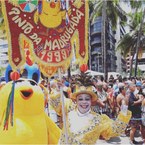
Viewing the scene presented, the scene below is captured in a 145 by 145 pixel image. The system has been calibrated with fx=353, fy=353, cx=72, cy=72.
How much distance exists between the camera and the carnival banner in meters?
3.51

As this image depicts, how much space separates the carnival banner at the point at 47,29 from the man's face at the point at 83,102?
1.41 ft

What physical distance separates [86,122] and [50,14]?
1.23 metres

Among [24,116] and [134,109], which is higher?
[24,116]

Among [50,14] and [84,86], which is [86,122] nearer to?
[84,86]

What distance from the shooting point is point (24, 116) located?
3740 mm

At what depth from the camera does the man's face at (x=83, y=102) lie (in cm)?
395

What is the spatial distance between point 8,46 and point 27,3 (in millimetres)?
478

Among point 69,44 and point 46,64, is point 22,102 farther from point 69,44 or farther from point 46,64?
point 69,44

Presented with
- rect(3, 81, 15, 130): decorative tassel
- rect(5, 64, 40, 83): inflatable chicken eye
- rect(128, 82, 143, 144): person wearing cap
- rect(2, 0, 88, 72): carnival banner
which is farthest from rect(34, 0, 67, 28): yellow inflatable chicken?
rect(128, 82, 143, 144): person wearing cap

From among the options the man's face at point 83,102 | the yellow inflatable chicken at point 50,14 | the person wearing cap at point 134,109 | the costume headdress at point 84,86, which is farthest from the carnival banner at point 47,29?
the person wearing cap at point 134,109

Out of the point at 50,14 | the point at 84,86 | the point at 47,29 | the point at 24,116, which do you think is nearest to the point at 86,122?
the point at 84,86

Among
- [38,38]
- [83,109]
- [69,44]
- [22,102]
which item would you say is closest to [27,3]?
[38,38]

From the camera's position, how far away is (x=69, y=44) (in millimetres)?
3783

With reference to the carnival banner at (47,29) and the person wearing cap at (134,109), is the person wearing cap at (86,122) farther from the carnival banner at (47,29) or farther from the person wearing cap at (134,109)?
the person wearing cap at (134,109)
